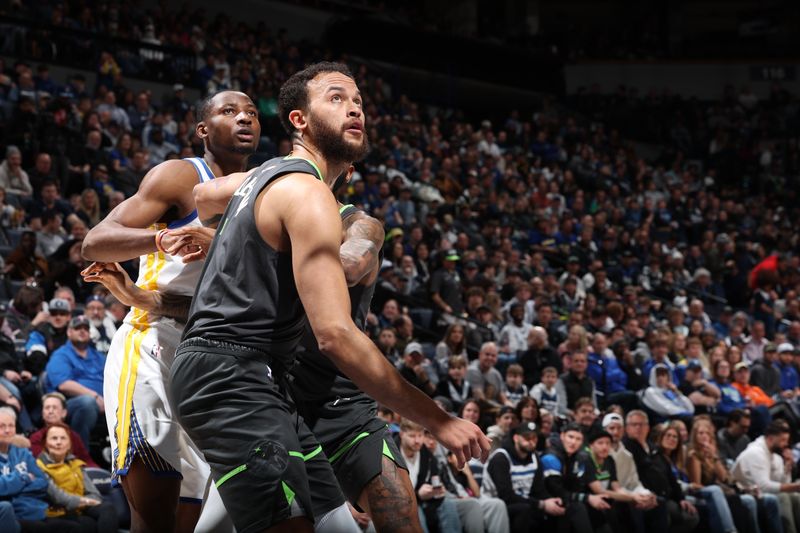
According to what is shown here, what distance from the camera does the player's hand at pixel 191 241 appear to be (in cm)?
385

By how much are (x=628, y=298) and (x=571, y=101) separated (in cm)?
1216

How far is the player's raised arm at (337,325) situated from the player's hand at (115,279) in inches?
56.9

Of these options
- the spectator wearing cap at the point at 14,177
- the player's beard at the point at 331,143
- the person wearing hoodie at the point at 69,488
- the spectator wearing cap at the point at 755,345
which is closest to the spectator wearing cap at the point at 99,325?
the person wearing hoodie at the point at 69,488

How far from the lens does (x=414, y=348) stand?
11289 millimetres

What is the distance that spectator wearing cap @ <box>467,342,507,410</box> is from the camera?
11461 mm

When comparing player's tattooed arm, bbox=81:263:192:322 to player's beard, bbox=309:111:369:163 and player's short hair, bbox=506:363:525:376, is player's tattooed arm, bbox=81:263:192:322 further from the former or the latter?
player's short hair, bbox=506:363:525:376

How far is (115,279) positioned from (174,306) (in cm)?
26

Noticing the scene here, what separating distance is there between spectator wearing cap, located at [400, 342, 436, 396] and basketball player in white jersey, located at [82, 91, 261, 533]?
6391mm

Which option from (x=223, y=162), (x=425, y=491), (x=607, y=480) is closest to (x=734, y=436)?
(x=607, y=480)

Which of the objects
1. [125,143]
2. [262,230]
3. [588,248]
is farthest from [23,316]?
[588,248]

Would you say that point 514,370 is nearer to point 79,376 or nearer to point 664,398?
point 664,398

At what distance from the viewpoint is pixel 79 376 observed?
8.81 meters

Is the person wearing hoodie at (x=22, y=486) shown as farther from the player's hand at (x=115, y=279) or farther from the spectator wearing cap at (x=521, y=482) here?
the spectator wearing cap at (x=521, y=482)

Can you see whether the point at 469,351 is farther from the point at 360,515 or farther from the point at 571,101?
the point at 571,101
